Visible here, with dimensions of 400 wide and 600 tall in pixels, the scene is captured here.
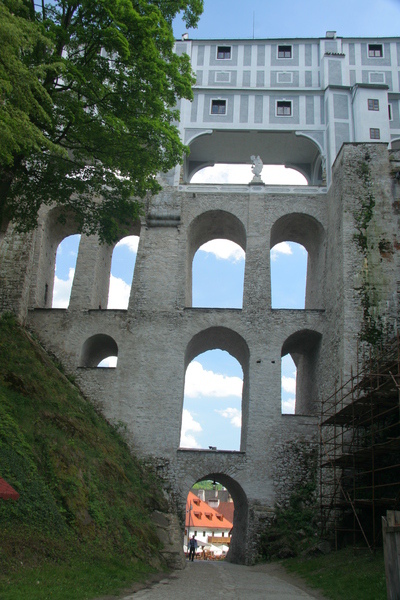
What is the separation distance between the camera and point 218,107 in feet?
103

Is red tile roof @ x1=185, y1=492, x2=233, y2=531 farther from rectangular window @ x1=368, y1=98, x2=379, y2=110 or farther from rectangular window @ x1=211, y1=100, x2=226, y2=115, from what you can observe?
rectangular window @ x1=368, y1=98, x2=379, y2=110

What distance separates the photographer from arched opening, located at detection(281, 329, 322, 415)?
25.5 meters

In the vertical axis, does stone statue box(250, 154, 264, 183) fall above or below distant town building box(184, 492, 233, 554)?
above

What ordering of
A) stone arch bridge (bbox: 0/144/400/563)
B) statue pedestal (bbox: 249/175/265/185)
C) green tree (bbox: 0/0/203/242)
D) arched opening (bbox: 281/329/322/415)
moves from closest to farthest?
1. green tree (bbox: 0/0/203/242)
2. stone arch bridge (bbox: 0/144/400/563)
3. arched opening (bbox: 281/329/322/415)
4. statue pedestal (bbox: 249/175/265/185)

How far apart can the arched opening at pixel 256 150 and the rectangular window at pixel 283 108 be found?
1179mm

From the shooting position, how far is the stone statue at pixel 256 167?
95.3ft

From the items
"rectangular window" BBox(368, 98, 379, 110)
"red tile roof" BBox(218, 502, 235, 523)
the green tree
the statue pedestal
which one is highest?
"rectangular window" BBox(368, 98, 379, 110)

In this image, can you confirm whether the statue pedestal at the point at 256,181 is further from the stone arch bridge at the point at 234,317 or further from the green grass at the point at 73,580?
the green grass at the point at 73,580

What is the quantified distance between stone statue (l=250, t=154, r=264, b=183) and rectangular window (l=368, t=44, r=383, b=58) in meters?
9.89

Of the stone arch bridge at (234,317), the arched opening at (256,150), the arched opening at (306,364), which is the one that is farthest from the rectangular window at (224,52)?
the arched opening at (306,364)

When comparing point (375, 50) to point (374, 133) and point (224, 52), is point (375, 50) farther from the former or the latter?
point (224, 52)

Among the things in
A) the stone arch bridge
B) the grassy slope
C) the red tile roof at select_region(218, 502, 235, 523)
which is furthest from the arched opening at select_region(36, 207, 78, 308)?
the red tile roof at select_region(218, 502, 235, 523)

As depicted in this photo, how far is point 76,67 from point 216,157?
1854 cm

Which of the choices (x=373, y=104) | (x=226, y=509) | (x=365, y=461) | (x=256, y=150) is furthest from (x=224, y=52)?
(x=226, y=509)
